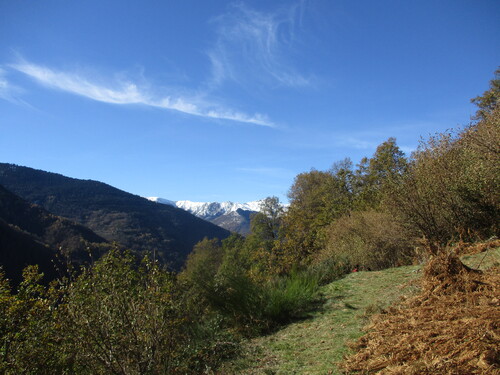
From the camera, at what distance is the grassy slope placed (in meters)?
3.82

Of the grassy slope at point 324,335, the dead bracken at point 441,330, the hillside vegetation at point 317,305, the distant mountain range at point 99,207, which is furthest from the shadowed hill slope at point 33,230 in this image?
the dead bracken at point 441,330

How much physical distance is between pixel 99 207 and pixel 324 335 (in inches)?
5220

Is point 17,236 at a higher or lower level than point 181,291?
lower

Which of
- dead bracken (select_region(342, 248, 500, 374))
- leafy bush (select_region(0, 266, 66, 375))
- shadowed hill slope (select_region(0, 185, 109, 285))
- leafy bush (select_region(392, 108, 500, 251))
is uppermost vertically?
leafy bush (select_region(392, 108, 500, 251))

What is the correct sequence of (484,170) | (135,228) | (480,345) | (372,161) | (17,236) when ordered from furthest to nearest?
(135,228) → (17,236) → (372,161) → (484,170) → (480,345)

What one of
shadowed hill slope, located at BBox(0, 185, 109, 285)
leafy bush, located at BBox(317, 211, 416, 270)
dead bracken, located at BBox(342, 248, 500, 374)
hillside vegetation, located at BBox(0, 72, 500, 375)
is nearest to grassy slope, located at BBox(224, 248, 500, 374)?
hillside vegetation, located at BBox(0, 72, 500, 375)

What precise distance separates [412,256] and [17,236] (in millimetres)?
62331

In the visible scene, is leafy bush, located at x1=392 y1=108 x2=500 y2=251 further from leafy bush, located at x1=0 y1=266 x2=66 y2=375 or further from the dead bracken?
leafy bush, located at x1=0 y1=266 x2=66 y2=375

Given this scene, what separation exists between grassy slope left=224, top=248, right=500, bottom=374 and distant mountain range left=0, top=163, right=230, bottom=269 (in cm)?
9556

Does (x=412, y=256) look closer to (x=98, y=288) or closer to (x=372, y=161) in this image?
(x=98, y=288)

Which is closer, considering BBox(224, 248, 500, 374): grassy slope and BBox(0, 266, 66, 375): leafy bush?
BBox(0, 266, 66, 375): leafy bush

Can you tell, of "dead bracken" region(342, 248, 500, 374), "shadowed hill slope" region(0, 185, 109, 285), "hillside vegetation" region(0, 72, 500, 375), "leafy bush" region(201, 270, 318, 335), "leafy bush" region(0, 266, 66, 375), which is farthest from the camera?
"shadowed hill slope" region(0, 185, 109, 285)

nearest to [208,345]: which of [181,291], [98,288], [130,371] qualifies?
[181,291]

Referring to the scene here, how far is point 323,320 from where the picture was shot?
546cm
